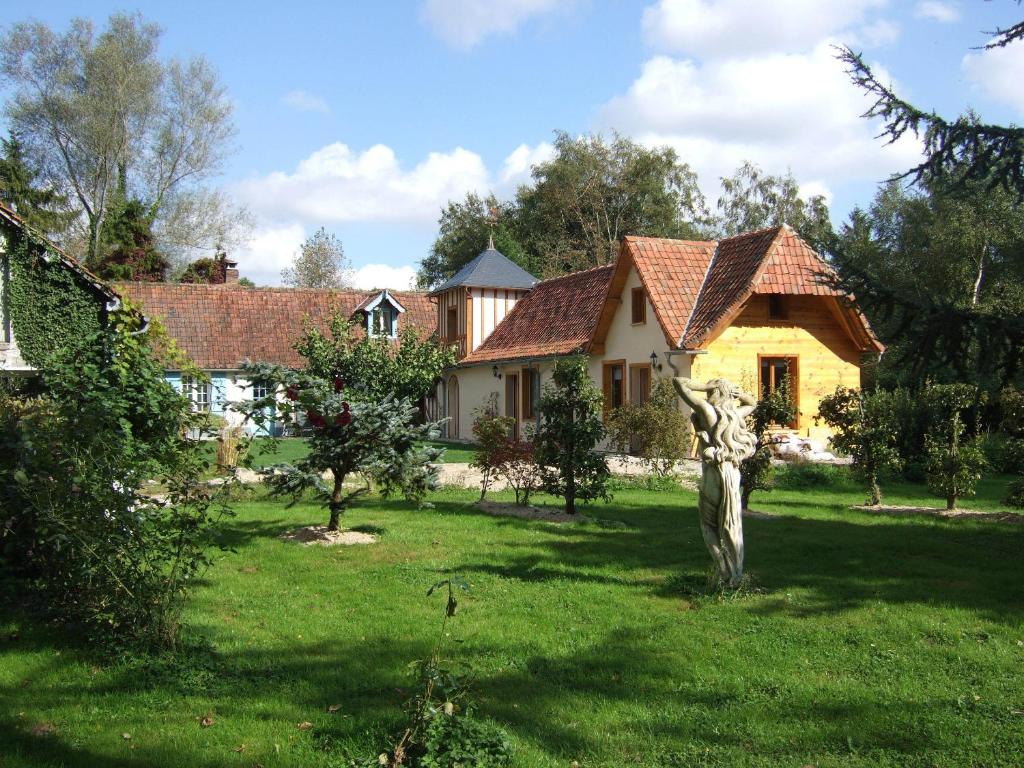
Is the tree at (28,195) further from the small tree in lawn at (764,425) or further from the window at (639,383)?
the small tree in lawn at (764,425)

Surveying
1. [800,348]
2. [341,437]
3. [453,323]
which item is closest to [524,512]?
[341,437]

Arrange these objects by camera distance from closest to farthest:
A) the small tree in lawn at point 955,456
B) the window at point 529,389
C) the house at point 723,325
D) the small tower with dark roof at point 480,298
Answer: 1. the small tree in lawn at point 955,456
2. the house at point 723,325
3. the window at point 529,389
4. the small tower with dark roof at point 480,298

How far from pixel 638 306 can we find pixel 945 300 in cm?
1373

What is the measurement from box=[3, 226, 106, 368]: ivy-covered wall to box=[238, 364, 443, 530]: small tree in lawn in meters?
8.70

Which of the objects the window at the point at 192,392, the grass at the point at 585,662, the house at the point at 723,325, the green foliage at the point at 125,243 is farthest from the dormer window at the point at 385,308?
the window at the point at 192,392

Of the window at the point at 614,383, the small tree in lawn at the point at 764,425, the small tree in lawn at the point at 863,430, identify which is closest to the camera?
the small tree in lawn at the point at 764,425

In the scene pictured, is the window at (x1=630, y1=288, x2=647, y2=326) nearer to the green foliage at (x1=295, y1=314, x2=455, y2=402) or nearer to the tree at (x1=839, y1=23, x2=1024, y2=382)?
the green foliage at (x1=295, y1=314, x2=455, y2=402)

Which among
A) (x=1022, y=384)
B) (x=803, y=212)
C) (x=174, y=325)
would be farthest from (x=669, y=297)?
(x=803, y=212)

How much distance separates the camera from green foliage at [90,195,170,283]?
3588cm

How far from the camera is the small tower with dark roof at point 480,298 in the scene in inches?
1281

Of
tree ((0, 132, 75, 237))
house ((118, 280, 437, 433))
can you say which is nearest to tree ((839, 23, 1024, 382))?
house ((118, 280, 437, 433))

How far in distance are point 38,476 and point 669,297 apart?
17899 millimetres

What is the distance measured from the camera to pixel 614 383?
2453cm

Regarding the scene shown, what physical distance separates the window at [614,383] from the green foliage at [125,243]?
22.0 metres
